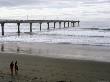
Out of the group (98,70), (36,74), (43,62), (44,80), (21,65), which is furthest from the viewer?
(43,62)

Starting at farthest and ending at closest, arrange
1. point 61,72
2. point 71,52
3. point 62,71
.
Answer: point 71,52, point 62,71, point 61,72

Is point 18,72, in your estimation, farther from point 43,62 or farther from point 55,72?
point 43,62

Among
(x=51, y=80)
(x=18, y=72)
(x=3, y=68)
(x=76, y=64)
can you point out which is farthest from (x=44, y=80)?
(x=76, y=64)

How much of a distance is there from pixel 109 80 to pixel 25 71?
456cm

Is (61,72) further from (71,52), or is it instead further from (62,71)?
(71,52)

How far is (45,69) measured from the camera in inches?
600

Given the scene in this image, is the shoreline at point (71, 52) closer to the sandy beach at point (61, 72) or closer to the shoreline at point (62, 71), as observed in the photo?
the sandy beach at point (61, 72)

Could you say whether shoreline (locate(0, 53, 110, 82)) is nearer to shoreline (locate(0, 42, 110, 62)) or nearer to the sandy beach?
the sandy beach

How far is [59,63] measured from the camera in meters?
17.5

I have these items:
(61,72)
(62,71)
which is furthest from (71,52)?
(61,72)

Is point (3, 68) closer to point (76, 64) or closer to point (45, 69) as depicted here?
point (45, 69)

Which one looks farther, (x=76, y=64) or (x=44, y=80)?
(x=76, y=64)

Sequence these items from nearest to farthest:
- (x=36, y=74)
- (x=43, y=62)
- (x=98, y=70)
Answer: (x=36, y=74)
(x=98, y=70)
(x=43, y=62)

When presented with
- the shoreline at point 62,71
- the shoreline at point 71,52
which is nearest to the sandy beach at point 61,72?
the shoreline at point 62,71
